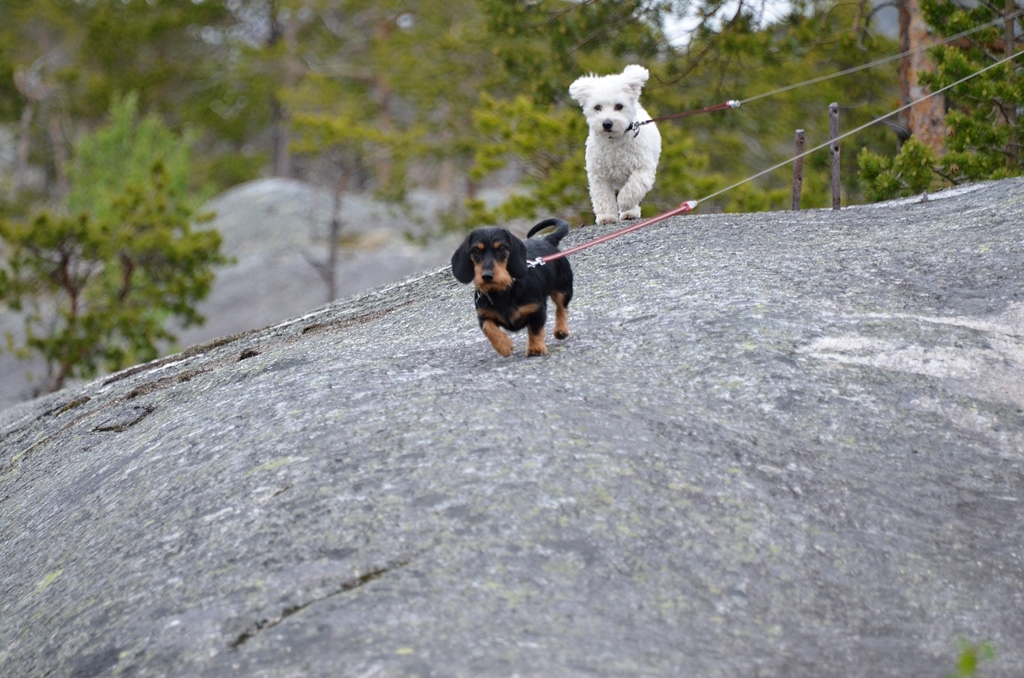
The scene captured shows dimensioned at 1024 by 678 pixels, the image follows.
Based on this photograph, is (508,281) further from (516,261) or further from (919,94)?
(919,94)

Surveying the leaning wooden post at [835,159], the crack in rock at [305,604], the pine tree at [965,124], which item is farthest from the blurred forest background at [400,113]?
the crack in rock at [305,604]

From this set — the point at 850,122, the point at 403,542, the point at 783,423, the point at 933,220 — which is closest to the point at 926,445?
the point at 783,423

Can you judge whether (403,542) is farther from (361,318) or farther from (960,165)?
(960,165)

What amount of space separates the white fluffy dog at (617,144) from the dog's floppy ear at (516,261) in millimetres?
3552

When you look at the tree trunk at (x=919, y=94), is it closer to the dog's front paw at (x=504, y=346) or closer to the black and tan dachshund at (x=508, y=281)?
the black and tan dachshund at (x=508, y=281)

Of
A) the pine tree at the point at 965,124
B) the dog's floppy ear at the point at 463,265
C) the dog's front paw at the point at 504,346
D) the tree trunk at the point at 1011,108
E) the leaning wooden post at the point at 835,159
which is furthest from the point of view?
the tree trunk at the point at 1011,108

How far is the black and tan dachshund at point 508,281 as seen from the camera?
223 inches

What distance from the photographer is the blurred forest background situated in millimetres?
15008

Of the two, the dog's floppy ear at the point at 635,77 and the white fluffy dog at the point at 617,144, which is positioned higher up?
the dog's floppy ear at the point at 635,77

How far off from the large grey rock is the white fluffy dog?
2.01 m

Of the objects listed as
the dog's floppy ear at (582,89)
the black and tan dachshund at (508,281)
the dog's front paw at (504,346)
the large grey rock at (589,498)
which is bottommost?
the large grey rock at (589,498)

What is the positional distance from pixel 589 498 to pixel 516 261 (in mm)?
1491

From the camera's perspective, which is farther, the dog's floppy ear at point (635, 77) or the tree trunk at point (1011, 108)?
the tree trunk at point (1011, 108)

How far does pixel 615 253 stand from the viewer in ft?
28.6
